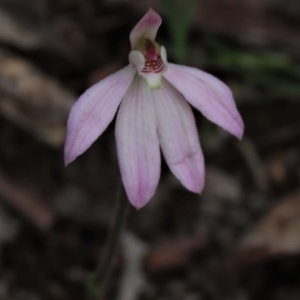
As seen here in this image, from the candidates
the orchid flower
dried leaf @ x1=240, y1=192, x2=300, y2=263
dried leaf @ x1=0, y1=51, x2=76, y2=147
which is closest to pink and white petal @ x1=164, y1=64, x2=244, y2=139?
the orchid flower

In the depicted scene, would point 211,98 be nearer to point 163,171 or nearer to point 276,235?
point 276,235

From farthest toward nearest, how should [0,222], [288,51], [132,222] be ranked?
1. [288,51]
2. [132,222]
3. [0,222]

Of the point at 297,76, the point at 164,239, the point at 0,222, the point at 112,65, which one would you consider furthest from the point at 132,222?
the point at 297,76

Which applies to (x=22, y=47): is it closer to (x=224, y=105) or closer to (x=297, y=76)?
(x=297, y=76)

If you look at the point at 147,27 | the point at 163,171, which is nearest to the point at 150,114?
the point at 147,27

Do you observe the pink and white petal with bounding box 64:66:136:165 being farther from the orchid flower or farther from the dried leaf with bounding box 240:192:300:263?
the dried leaf with bounding box 240:192:300:263

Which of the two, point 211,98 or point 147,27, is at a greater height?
point 147,27
